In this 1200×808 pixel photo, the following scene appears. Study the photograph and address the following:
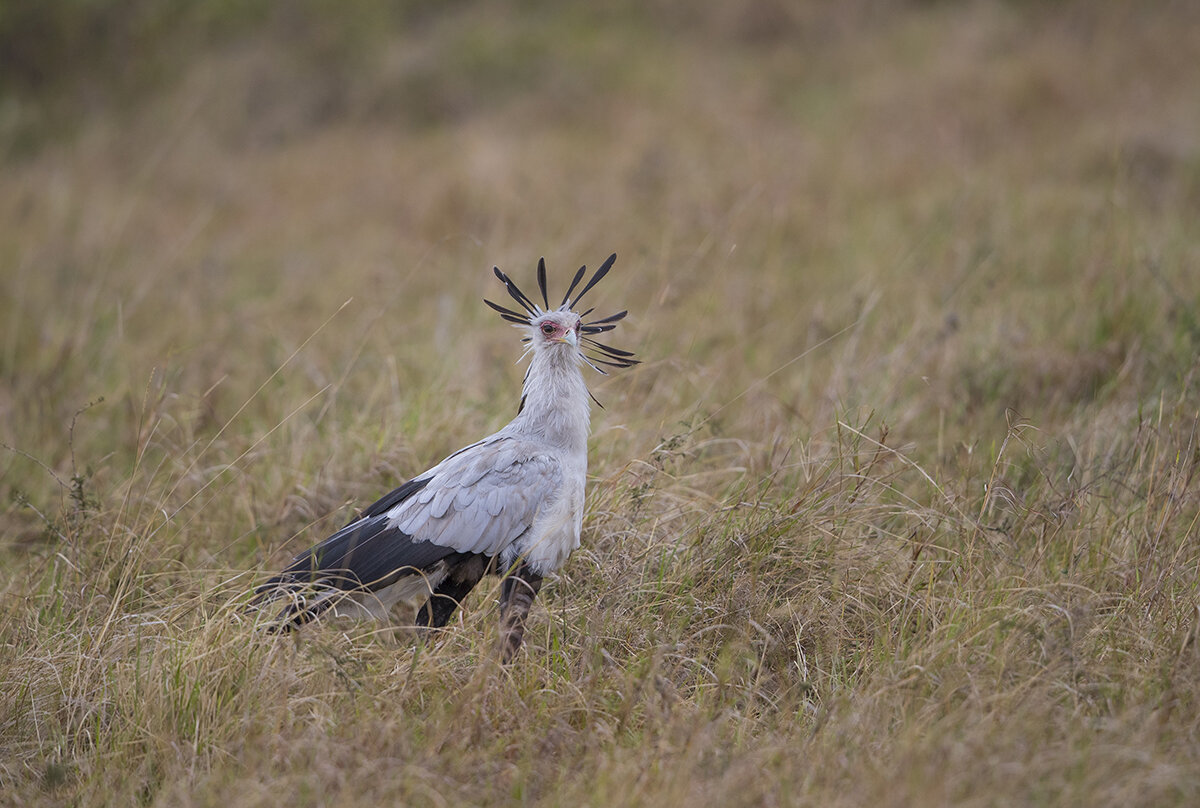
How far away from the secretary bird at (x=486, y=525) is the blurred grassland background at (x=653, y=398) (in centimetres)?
14

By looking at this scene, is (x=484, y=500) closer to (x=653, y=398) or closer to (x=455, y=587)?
(x=455, y=587)

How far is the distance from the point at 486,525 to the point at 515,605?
0.81 feet

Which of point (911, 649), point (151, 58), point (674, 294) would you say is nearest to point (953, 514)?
point (911, 649)

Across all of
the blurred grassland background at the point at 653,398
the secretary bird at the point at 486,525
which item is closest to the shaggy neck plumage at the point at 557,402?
the secretary bird at the point at 486,525

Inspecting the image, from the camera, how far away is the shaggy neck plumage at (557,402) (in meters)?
3.03

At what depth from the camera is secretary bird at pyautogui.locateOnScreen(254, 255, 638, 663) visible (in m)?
2.89

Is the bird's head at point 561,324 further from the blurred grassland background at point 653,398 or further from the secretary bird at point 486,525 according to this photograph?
the blurred grassland background at point 653,398

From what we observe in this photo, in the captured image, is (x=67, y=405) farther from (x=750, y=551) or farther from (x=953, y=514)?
(x=953, y=514)

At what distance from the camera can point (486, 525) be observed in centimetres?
290

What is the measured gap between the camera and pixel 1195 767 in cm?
221

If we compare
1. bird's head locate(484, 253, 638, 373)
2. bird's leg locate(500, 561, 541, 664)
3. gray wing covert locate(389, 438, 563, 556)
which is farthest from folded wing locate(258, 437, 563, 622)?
bird's head locate(484, 253, 638, 373)

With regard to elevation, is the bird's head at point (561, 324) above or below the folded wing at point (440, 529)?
above

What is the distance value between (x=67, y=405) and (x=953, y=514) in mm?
4294

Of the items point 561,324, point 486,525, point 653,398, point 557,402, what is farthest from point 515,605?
point 653,398
